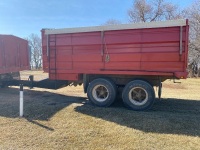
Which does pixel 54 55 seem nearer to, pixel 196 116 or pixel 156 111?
pixel 156 111

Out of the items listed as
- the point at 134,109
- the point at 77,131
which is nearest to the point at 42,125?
the point at 77,131

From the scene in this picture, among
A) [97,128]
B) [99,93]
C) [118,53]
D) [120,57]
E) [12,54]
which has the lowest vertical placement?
[97,128]

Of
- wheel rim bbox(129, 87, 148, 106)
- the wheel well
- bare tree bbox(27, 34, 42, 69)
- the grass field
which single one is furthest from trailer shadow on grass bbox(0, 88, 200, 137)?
bare tree bbox(27, 34, 42, 69)

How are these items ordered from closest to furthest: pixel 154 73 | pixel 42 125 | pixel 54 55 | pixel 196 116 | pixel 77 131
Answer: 1. pixel 77 131
2. pixel 42 125
3. pixel 196 116
4. pixel 154 73
5. pixel 54 55

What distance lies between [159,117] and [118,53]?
2363 mm

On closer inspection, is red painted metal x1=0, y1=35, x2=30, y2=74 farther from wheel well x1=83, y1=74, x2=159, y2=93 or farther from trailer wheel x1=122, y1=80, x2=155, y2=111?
trailer wheel x1=122, y1=80, x2=155, y2=111

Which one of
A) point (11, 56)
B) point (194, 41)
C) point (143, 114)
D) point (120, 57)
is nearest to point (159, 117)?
point (143, 114)

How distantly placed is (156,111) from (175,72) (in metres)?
1.33

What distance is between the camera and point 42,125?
551 centimetres

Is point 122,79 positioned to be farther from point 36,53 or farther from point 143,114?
point 36,53

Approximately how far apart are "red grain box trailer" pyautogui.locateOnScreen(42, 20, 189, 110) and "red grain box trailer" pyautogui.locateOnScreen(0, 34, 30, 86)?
3.06 metres

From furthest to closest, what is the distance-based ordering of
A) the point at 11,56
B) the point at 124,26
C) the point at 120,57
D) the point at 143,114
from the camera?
the point at 11,56 → the point at 120,57 → the point at 124,26 → the point at 143,114

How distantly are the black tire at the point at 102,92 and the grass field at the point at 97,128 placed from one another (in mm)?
295

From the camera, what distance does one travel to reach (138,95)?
7023 millimetres
